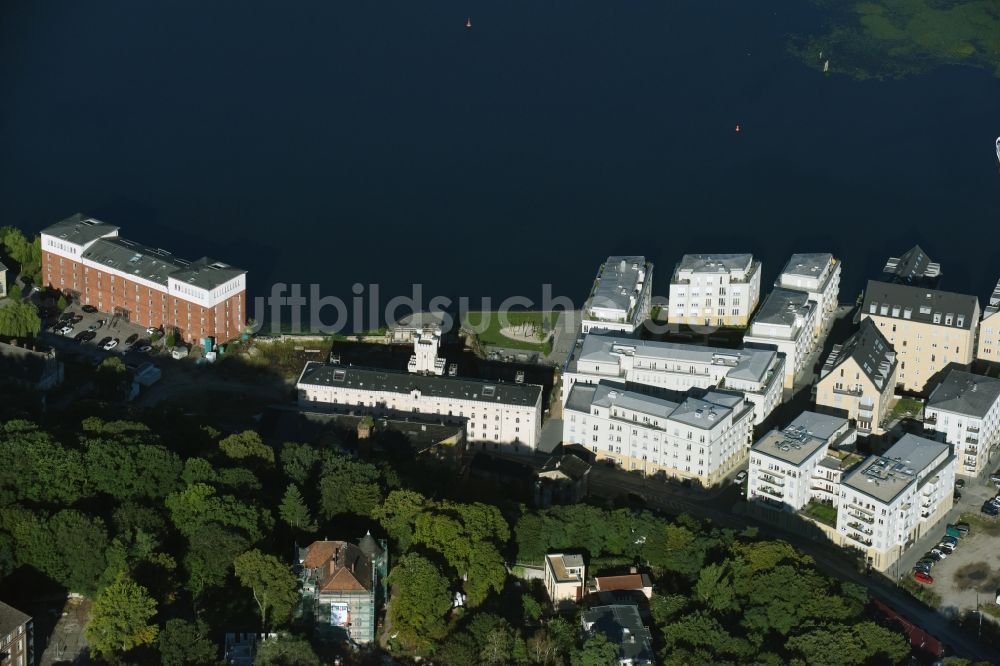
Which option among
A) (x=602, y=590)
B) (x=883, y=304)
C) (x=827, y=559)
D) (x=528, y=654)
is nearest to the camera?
(x=528, y=654)

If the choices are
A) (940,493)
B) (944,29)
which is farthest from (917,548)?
(944,29)

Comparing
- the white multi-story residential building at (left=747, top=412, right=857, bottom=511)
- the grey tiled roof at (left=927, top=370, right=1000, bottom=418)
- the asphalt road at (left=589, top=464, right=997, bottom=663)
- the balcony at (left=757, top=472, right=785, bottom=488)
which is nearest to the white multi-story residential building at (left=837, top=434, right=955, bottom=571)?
the asphalt road at (left=589, top=464, right=997, bottom=663)

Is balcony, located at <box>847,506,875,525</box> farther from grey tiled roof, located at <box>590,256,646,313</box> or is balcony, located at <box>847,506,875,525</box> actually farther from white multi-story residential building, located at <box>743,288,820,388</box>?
grey tiled roof, located at <box>590,256,646,313</box>

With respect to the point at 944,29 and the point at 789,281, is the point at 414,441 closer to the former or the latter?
the point at 789,281

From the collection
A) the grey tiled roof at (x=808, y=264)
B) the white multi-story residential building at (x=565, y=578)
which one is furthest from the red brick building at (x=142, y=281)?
the grey tiled roof at (x=808, y=264)

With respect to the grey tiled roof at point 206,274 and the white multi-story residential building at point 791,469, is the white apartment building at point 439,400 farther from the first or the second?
the white multi-story residential building at point 791,469

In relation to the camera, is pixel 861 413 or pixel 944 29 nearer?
pixel 861 413
